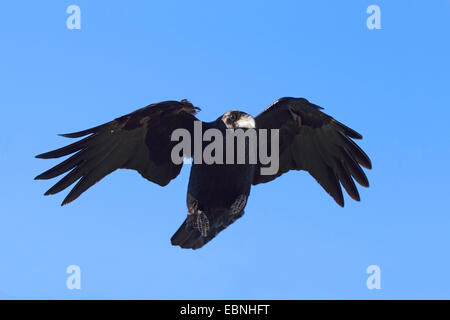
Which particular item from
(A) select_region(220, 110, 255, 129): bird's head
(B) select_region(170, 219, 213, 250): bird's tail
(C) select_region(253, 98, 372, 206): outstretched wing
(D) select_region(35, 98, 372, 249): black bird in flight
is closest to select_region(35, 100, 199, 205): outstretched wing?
(D) select_region(35, 98, 372, 249): black bird in flight

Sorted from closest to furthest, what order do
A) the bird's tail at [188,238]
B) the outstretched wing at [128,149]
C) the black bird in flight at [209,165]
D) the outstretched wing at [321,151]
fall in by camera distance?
the black bird in flight at [209,165], the bird's tail at [188,238], the outstretched wing at [128,149], the outstretched wing at [321,151]

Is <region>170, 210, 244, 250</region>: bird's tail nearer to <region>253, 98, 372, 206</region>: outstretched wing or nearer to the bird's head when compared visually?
the bird's head

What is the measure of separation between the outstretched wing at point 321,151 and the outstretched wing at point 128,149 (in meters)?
1.37

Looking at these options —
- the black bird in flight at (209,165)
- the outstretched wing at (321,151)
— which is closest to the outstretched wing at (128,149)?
the black bird in flight at (209,165)

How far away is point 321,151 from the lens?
885 centimetres

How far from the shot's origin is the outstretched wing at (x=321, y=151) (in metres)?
8.65

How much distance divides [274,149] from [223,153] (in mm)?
1325

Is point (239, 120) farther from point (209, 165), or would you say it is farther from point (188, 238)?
point (188, 238)

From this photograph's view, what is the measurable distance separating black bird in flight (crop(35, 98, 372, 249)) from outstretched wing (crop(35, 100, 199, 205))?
0.01 meters

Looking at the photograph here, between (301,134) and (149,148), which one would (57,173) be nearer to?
(149,148)

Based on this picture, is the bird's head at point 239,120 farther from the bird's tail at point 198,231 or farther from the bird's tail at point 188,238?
the bird's tail at point 188,238

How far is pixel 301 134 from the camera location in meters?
8.81

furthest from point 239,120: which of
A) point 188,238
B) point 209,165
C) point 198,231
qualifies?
point 188,238
